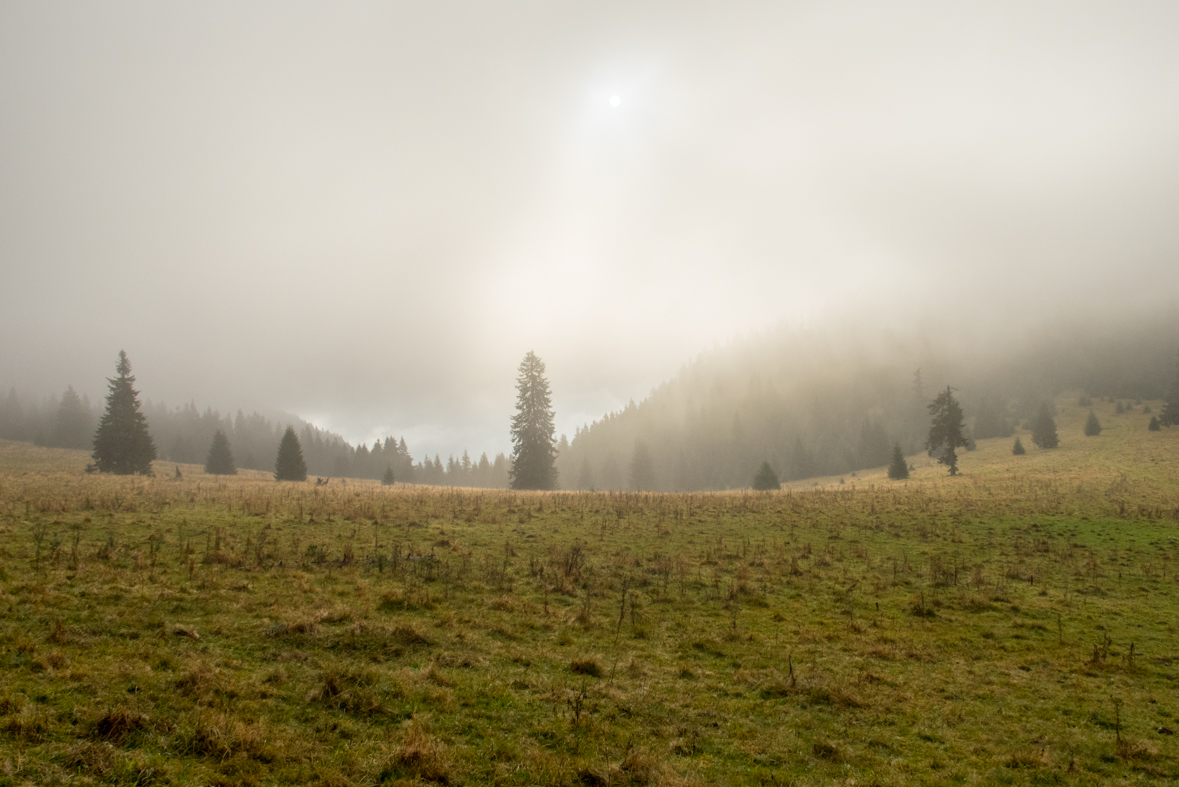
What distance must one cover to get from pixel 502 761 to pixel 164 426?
635 feet

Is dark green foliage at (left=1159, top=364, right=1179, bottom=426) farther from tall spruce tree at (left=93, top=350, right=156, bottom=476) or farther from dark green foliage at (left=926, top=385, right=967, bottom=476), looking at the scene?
tall spruce tree at (left=93, top=350, right=156, bottom=476)

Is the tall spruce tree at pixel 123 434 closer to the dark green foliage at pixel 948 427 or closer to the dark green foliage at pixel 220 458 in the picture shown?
the dark green foliage at pixel 220 458

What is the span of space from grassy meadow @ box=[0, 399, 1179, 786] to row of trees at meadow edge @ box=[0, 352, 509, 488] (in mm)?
91711

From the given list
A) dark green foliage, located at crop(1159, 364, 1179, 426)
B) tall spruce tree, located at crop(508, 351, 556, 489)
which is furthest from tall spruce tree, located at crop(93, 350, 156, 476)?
dark green foliage, located at crop(1159, 364, 1179, 426)

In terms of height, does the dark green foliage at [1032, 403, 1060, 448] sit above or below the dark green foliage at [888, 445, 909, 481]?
above

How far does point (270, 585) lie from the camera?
13406 millimetres

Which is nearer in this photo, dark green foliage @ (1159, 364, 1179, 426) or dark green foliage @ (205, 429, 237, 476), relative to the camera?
dark green foliage @ (205, 429, 237, 476)

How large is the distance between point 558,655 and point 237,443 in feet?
537

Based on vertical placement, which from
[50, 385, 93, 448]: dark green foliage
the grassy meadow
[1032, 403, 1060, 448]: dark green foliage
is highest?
[50, 385, 93, 448]: dark green foliage

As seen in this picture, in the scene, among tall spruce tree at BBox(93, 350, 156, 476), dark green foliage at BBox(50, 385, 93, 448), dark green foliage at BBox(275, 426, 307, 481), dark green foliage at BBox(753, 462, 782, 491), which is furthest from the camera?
dark green foliage at BBox(50, 385, 93, 448)

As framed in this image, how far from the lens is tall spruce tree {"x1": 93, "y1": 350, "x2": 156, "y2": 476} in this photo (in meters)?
53.1

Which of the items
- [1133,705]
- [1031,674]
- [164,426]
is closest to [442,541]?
[1031,674]

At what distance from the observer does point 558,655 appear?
35.9 feet

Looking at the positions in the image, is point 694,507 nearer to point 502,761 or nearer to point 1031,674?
point 1031,674
